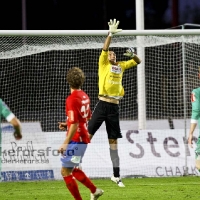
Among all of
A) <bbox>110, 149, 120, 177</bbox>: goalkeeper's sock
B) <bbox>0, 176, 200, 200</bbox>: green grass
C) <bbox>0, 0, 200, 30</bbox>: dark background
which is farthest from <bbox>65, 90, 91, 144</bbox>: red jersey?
<bbox>0, 0, 200, 30</bbox>: dark background

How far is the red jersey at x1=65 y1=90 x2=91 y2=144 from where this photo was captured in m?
9.83

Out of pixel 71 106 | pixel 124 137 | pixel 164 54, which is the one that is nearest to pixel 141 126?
pixel 124 137

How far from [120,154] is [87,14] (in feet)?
31.6

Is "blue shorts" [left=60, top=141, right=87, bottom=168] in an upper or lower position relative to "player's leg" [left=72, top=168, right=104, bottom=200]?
upper

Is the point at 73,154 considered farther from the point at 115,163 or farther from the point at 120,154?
the point at 120,154

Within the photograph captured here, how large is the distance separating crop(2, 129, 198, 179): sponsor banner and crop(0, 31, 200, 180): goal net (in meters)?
0.02

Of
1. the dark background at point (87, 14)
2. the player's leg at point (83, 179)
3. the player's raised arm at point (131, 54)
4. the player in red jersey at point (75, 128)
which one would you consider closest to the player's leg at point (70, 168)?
the player in red jersey at point (75, 128)

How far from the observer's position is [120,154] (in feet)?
48.8

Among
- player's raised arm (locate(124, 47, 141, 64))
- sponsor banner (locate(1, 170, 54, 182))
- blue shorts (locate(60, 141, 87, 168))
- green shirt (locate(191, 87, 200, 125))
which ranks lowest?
sponsor banner (locate(1, 170, 54, 182))

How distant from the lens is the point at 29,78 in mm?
14867

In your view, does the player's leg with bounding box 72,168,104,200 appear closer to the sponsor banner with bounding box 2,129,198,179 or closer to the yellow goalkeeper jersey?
the yellow goalkeeper jersey

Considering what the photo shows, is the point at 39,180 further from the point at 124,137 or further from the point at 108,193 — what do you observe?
the point at 108,193

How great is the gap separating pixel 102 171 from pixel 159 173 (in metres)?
1.03

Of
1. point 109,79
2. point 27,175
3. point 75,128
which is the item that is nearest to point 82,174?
point 75,128
